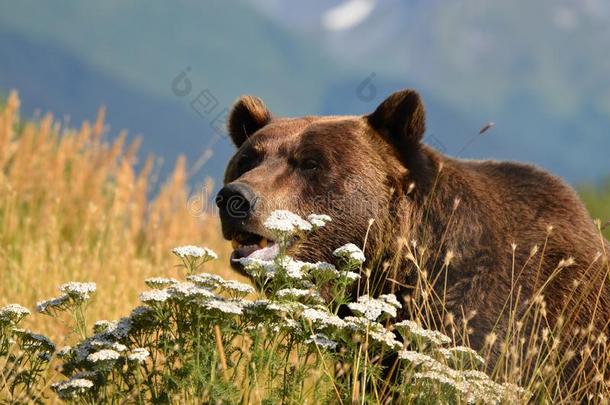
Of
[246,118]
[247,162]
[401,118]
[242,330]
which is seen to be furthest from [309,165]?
[242,330]

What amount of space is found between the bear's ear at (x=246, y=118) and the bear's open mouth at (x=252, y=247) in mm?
1072

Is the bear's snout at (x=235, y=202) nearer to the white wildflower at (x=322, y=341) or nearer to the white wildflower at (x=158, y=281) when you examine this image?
the white wildflower at (x=158, y=281)

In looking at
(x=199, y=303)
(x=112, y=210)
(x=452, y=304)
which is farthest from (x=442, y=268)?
(x=112, y=210)

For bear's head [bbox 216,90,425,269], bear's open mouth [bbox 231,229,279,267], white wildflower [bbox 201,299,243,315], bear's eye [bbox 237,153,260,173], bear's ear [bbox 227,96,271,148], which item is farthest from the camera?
bear's ear [bbox 227,96,271,148]

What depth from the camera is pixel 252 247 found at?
13.1 ft

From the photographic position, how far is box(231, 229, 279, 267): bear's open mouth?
12.6 ft

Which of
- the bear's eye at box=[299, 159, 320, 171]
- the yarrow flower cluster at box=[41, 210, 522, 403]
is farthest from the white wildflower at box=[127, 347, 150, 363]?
the bear's eye at box=[299, 159, 320, 171]

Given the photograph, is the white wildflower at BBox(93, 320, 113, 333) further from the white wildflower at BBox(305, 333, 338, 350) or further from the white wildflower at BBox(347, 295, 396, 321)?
the white wildflower at BBox(347, 295, 396, 321)

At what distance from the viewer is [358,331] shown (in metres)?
3.15

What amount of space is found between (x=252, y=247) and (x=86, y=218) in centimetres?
461

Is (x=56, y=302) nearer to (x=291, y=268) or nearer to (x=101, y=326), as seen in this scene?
(x=101, y=326)

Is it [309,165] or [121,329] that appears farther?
[309,165]

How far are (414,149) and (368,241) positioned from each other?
22.1 inches

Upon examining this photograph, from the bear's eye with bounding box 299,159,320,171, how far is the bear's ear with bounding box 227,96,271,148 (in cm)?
69
